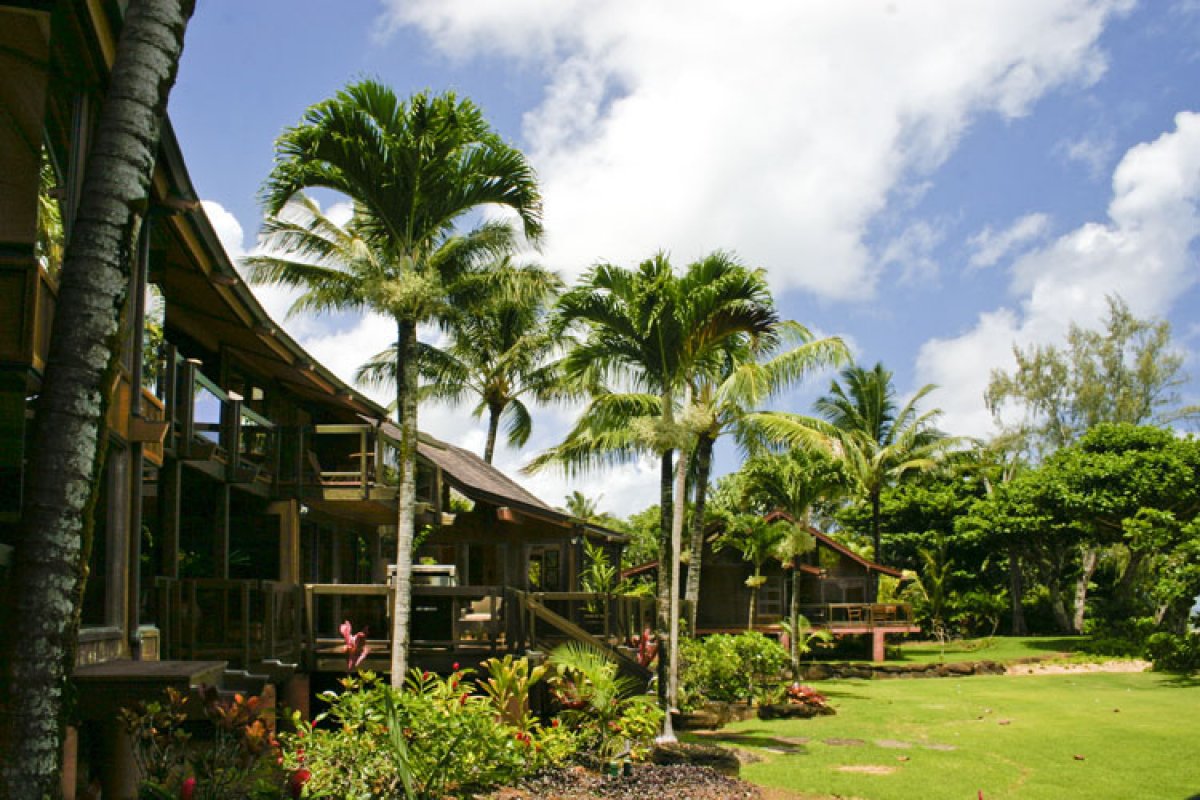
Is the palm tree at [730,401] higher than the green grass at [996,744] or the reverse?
higher

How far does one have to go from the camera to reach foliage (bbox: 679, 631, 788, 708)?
877 inches

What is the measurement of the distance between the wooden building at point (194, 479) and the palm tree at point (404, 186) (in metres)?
1.57

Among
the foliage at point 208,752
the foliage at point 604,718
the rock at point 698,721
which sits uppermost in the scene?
the foliage at point 208,752

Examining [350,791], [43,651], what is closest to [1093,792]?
[350,791]

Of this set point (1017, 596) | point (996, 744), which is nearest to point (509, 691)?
point (996, 744)

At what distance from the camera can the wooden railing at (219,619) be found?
38.2 feet

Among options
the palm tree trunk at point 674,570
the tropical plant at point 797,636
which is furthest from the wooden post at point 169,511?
the tropical plant at point 797,636

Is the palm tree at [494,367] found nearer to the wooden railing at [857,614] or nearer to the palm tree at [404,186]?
the wooden railing at [857,614]

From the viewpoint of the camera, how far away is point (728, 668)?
22.2 meters

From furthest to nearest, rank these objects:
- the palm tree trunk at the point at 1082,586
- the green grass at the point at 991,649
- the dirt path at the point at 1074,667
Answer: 1. the palm tree trunk at the point at 1082,586
2. the green grass at the point at 991,649
3. the dirt path at the point at 1074,667

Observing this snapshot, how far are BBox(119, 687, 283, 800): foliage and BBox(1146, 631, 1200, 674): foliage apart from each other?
2765 cm

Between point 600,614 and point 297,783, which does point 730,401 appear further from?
point 297,783

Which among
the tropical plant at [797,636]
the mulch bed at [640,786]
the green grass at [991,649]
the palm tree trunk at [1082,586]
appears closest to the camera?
the mulch bed at [640,786]

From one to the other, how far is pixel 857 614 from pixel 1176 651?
39.6 feet
